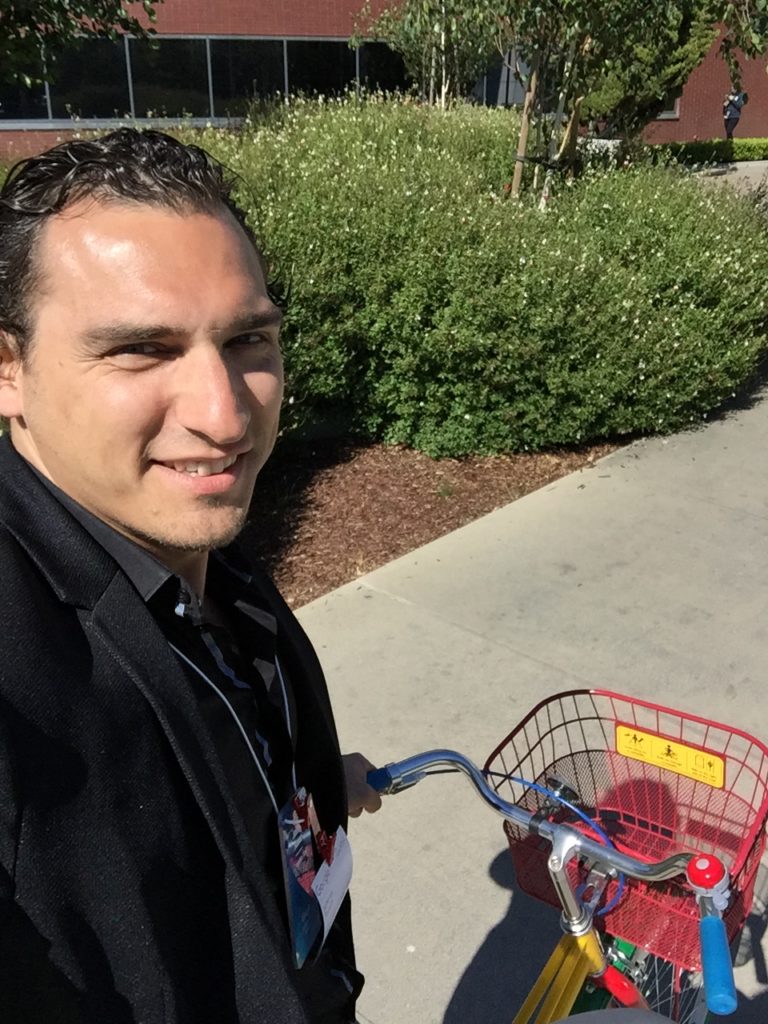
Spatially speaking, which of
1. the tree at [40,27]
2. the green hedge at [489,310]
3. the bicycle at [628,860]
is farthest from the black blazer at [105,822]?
the tree at [40,27]

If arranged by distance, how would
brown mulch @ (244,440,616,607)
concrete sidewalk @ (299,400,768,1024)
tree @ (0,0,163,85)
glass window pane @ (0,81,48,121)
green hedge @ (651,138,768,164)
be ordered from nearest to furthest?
1. concrete sidewalk @ (299,400,768,1024)
2. brown mulch @ (244,440,616,607)
3. tree @ (0,0,163,85)
4. glass window pane @ (0,81,48,121)
5. green hedge @ (651,138,768,164)

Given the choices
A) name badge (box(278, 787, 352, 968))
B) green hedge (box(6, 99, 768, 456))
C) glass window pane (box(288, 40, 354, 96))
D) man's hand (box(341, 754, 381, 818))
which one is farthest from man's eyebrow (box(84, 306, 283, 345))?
glass window pane (box(288, 40, 354, 96))

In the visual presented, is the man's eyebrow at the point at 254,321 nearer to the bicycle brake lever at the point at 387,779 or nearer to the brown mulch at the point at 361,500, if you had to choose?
the bicycle brake lever at the point at 387,779

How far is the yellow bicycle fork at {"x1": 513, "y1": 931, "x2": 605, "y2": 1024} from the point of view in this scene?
1762mm

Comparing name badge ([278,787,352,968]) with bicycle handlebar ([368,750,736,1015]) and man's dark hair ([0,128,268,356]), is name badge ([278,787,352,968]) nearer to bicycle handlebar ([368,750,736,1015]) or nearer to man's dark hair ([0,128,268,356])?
bicycle handlebar ([368,750,736,1015])

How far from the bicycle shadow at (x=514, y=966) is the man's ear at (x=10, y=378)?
212 cm

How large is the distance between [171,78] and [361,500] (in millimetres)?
14522

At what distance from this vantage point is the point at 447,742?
11.5ft

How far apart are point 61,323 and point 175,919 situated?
27.4 inches

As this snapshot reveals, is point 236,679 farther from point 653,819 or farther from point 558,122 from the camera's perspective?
point 558,122

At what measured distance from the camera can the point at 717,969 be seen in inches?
53.0

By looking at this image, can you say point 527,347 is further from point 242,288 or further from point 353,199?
point 242,288

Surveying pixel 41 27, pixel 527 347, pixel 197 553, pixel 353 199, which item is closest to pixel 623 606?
pixel 527 347

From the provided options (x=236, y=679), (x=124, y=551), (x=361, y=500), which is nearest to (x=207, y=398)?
(x=124, y=551)
